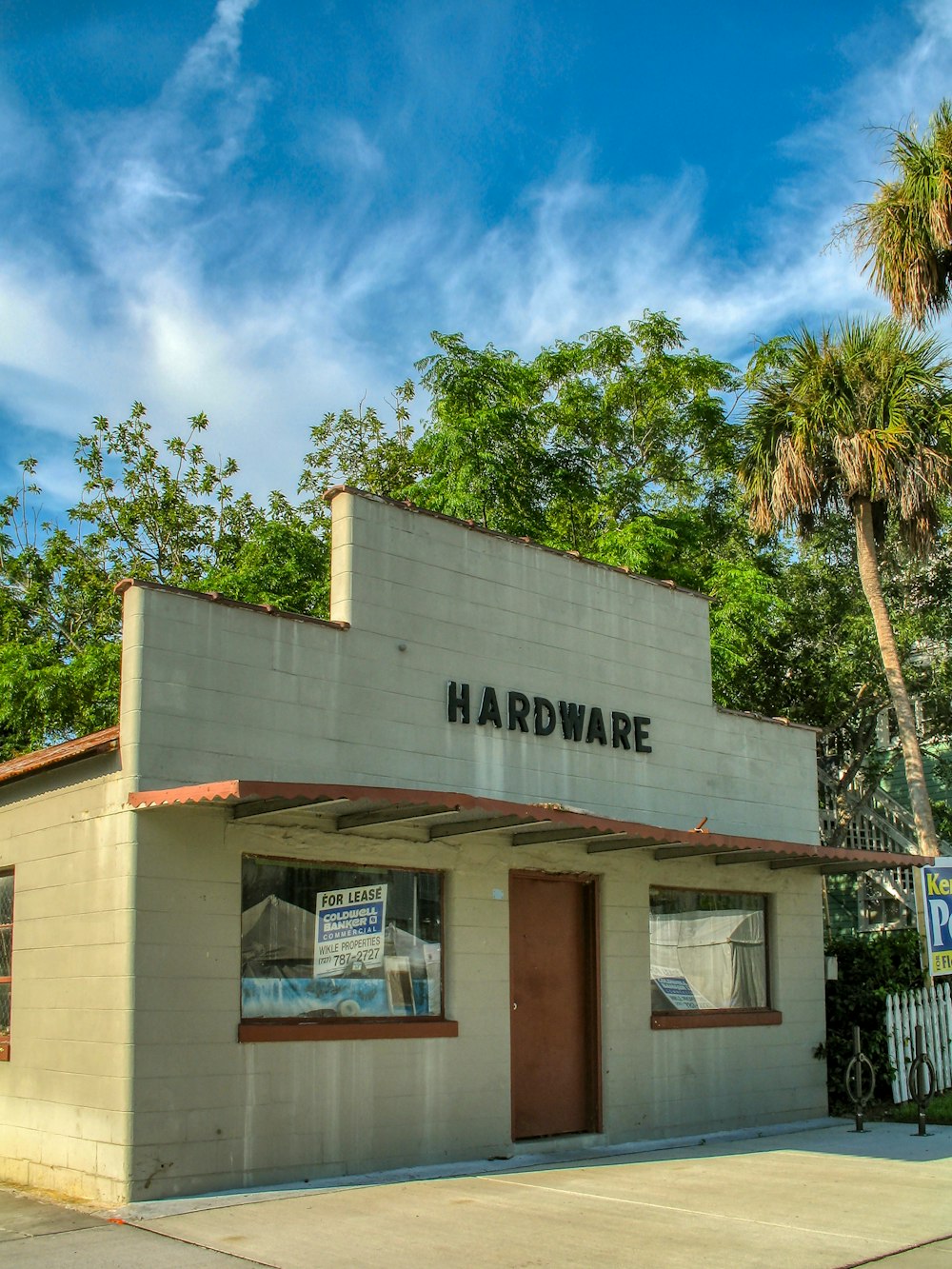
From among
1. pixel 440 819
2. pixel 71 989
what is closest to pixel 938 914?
pixel 440 819

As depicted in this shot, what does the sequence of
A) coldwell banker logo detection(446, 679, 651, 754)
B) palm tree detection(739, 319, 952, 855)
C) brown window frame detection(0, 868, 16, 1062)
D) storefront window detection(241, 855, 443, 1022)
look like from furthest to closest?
palm tree detection(739, 319, 952, 855) < coldwell banker logo detection(446, 679, 651, 754) < brown window frame detection(0, 868, 16, 1062) < storefront window detection(241, 855, 443, 1022)

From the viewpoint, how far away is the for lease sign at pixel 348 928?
10.6 metres

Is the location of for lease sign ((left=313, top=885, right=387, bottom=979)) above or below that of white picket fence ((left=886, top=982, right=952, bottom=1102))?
above

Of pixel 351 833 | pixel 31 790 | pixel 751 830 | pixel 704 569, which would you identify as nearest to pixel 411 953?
pixel 351 833

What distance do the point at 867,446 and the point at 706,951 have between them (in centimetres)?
796

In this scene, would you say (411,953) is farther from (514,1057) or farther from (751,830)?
(751,830)

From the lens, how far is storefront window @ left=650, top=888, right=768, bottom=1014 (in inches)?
527

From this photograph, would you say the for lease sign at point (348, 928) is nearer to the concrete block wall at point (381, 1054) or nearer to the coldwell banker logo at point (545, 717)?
the concrete block wall at point (381, 1054)

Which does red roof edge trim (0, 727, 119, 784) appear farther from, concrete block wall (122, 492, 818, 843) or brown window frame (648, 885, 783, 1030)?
brown window frame (648, 885, 783, 1030)

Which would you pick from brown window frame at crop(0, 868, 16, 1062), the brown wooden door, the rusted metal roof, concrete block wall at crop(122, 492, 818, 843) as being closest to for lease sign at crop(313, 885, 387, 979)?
the rusted metal roof

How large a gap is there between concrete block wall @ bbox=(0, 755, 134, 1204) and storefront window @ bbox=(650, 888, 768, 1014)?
5.87 meters

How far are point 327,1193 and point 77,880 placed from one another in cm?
302

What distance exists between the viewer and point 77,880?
10.1m

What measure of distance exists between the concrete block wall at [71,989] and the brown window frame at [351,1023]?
1001 mm
